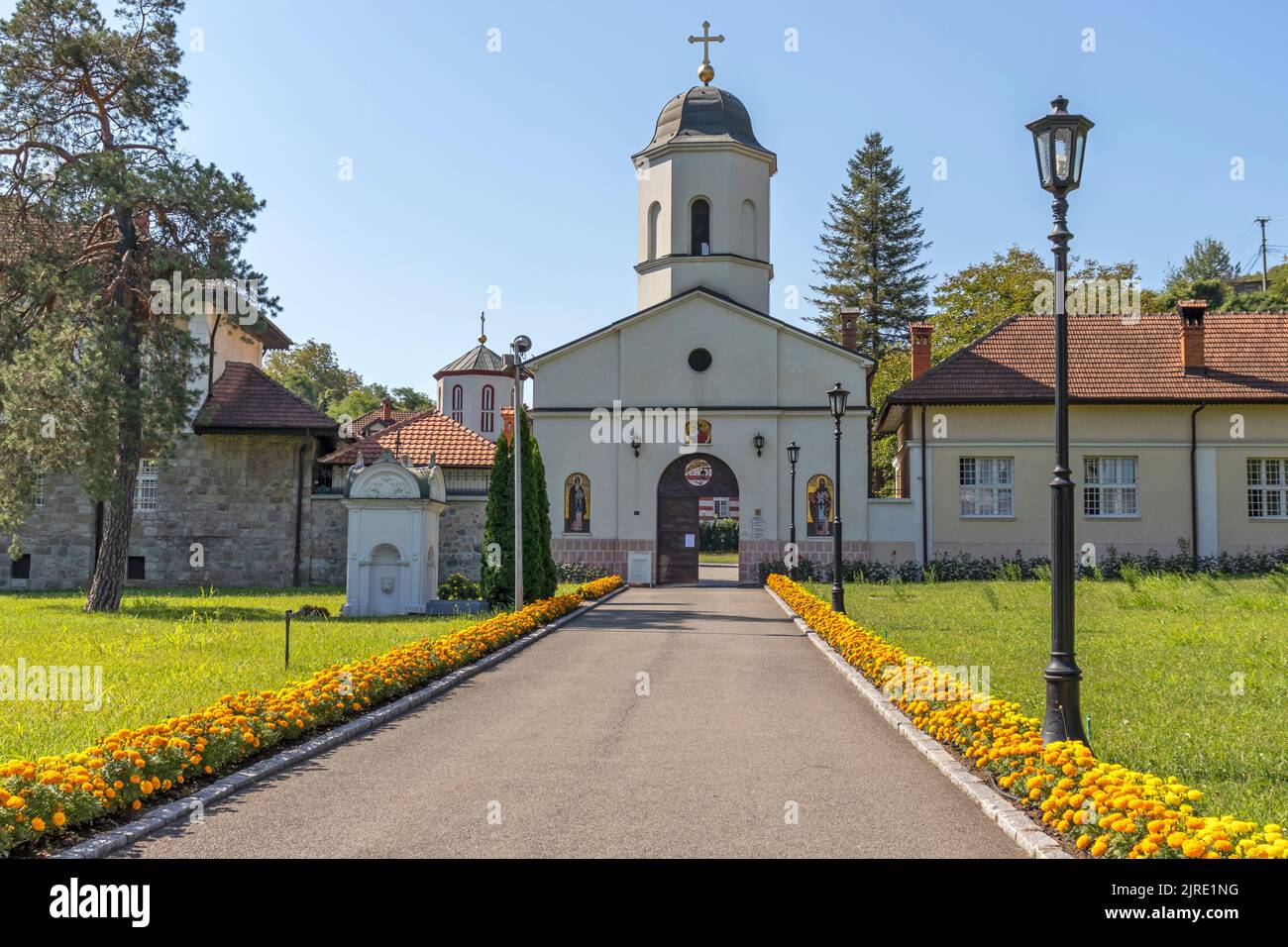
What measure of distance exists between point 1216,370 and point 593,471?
61.1 feet

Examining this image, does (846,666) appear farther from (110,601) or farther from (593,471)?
(593,471)

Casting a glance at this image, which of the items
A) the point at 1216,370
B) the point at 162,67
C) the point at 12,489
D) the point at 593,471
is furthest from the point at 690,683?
the point at 1216,370

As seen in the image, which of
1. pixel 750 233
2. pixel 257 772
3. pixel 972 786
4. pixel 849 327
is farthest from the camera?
pixel 849 327

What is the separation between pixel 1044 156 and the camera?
8.70 m

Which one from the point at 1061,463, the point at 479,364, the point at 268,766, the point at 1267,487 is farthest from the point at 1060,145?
the point at 479,364

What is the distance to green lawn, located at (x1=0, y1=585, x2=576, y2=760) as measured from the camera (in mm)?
9672

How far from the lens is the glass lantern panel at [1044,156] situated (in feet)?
28.4

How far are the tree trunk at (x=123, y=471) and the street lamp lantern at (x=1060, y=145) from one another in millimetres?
18616

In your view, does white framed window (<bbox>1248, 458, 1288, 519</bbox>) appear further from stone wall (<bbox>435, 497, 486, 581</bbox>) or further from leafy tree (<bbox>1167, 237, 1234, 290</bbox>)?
leafy tree (<bbox>1167, 237, 1234, 290</bbox>)

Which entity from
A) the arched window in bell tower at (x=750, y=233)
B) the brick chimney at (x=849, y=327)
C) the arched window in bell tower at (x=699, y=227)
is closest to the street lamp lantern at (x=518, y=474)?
the arched window in bell tower at (x=699, y=227)

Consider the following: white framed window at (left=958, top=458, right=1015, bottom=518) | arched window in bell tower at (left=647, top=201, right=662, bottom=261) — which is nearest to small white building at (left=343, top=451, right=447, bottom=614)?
white framed window at (left=958, top=458, right=1015, bottom=518)

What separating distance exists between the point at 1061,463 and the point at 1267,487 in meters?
28.0

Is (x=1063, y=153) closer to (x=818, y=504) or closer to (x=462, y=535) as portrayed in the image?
(x=462, y=535)

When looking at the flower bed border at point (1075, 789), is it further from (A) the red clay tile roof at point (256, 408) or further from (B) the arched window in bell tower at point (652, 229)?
(B) the arched window in bell tower at point (652, 229)
